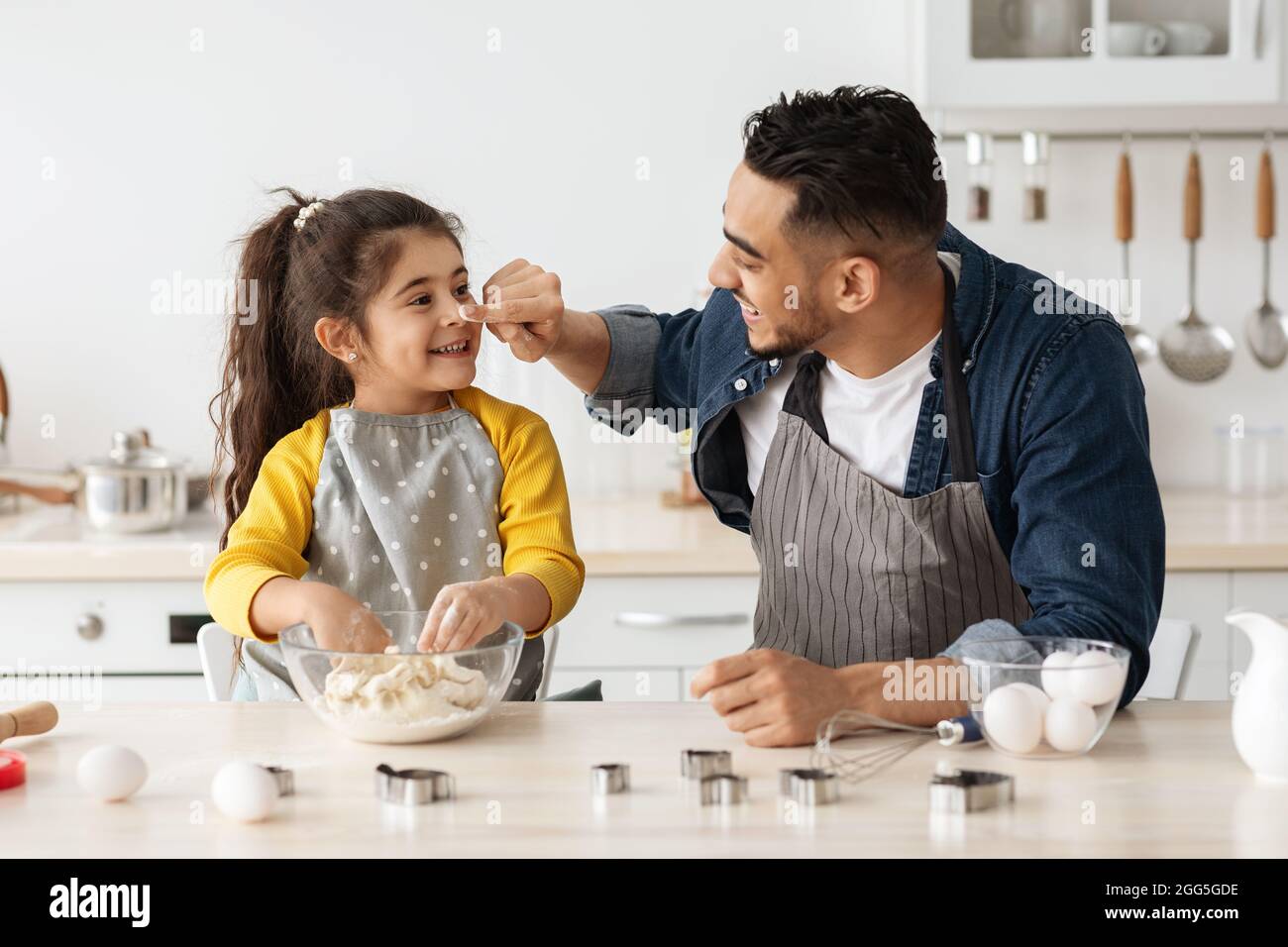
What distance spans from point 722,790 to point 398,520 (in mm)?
606

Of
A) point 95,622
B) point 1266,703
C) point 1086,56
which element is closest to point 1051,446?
point 1266,703

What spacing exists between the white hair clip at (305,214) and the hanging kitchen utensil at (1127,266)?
173cm

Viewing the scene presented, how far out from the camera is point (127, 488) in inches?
94.7

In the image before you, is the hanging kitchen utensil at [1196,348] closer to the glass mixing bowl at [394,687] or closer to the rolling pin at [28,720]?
the glass mixing bowl at [394,687]

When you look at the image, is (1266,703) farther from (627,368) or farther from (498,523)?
(627,368)

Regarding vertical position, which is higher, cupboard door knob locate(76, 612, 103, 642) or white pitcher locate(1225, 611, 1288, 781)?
white pitcher locate(1225, 611, 1288, 781)

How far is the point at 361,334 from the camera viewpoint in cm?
152

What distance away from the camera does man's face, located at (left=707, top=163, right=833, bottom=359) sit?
4.87ft

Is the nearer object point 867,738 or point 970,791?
point 970,791

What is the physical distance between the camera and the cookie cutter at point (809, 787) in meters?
0.99

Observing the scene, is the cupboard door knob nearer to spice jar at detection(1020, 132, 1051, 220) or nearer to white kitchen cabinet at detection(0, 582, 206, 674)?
white kitchen cabinet at detection(0, 582, 206, 674)

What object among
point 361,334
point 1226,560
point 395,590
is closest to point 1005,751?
point 395,590

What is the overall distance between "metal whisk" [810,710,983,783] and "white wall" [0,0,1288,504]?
165 centimetres

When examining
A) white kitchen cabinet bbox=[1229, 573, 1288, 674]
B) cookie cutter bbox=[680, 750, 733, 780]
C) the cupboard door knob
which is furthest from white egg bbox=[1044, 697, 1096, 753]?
the cupboard door knob
